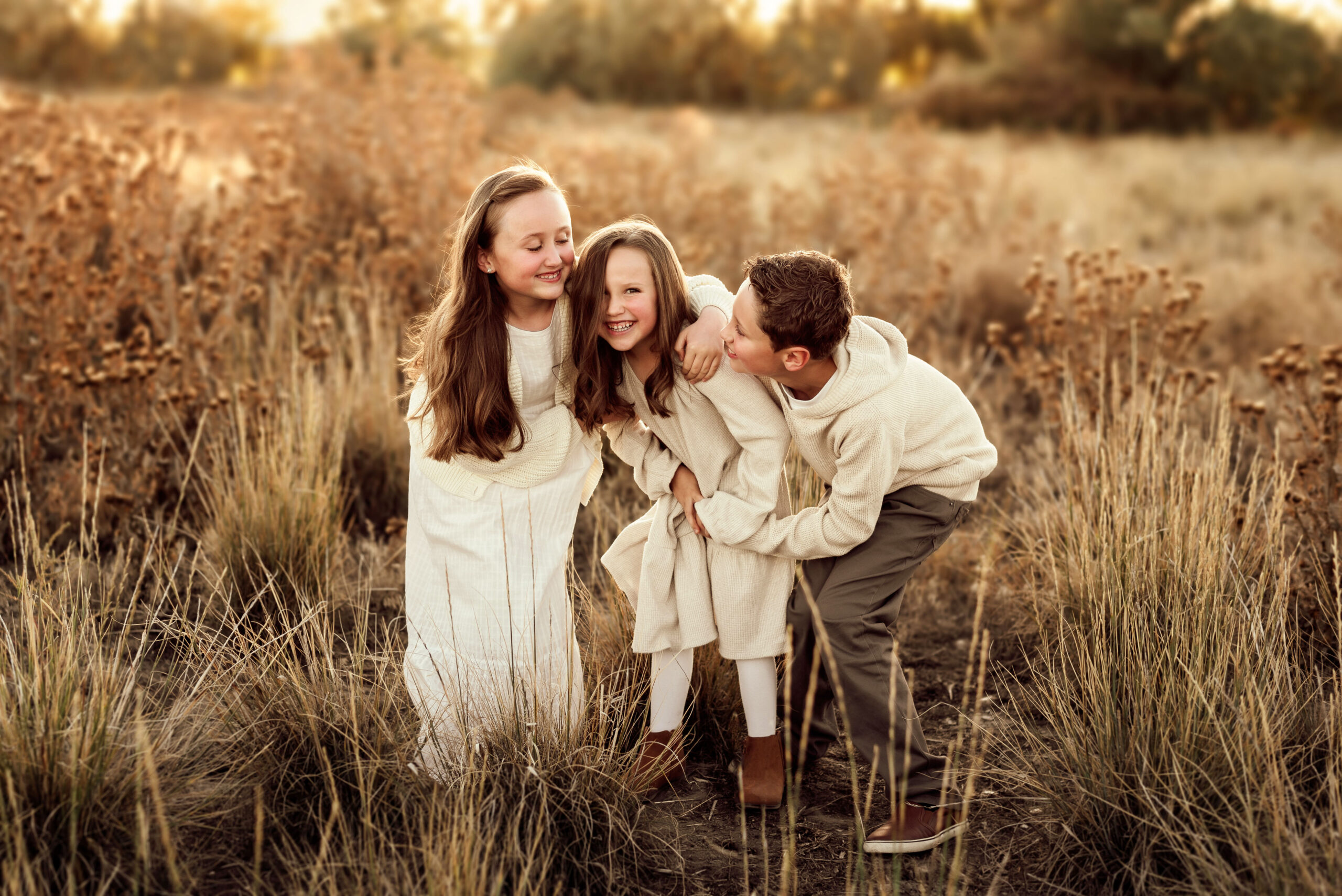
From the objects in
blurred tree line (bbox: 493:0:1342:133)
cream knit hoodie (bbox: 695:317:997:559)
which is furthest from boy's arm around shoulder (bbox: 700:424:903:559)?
blurred tree line (bbox: 493:0:1342:133)

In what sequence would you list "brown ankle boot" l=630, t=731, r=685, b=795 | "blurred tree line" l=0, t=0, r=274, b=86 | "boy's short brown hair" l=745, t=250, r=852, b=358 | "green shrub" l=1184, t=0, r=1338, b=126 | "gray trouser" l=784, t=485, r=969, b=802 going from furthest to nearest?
"blurred tree line" l=0, t=0, r=274, b=86 < "green shrub" l=1184, t=0, r=1338, b=126 < "brown ankle boot" l=630, t=731, r=685, b=795 < "gray trouser" l=784, t=485, r=969, b=802 < "boy's short brown hair" l=745, t=250, r=852, b=358

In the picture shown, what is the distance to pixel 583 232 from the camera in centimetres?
599

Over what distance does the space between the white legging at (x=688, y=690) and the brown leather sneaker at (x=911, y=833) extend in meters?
0.37

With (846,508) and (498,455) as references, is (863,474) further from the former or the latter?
(498,455)

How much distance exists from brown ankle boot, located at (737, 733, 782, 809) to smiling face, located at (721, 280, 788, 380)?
918 mm

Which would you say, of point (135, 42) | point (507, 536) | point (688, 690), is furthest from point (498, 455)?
point (135, 42)

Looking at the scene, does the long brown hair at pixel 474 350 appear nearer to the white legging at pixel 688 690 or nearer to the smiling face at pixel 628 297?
the smiling face at pixel 628 297

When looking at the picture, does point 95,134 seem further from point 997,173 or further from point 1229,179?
point 1229,179

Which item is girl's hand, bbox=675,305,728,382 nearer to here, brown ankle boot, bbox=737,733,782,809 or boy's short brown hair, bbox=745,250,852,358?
boy's short brown hair, bbox=745,250,852,358

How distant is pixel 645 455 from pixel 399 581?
4.07ft

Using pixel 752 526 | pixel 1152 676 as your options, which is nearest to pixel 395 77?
pixel 752 526

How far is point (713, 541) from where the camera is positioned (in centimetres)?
270

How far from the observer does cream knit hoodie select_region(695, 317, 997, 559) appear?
2.43 metres

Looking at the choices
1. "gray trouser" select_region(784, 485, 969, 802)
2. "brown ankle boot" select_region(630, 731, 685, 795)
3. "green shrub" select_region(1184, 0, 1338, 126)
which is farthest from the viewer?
"green shrub" select_region(1184, 0, 1338, 126)
